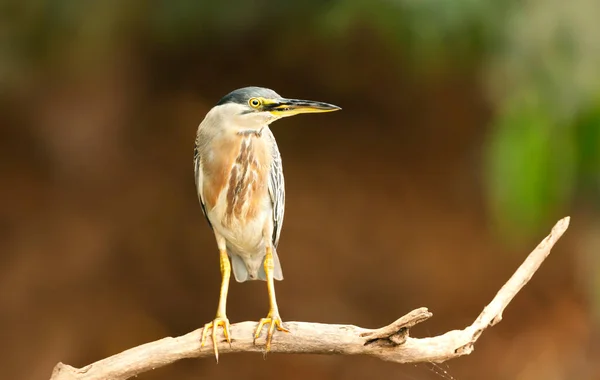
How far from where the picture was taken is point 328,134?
3219mm

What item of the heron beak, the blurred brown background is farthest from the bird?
the blurred brown background

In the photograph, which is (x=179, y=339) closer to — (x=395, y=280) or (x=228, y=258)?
(x=228, y=258)

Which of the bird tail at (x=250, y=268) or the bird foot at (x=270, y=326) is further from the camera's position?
the bird tail at (x=250, y=268)

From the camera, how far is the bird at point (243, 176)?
1.65 meters

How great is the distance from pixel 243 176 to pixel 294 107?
0.25 metres

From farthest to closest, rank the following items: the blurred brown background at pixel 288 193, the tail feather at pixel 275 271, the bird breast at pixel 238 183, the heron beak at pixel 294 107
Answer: the blurred brown background at pixel 288 193 < the tail feather at pixel 275 271 < the bird breast at pixel 238 183 < the heron beak at pixel 294 107

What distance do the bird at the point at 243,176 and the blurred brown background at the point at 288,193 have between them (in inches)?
48.3

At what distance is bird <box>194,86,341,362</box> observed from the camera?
1648 millimetres

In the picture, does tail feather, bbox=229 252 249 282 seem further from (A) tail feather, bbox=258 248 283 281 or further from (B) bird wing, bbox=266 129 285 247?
(B) bird wing, bbox=266 129 285 247

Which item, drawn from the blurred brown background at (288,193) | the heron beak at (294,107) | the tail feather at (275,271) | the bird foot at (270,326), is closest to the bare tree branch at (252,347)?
the bird foot at (270,326)

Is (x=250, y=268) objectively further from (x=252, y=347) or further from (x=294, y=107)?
(x=294, y=107)

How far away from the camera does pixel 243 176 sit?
1771 mm

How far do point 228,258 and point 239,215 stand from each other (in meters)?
0.22

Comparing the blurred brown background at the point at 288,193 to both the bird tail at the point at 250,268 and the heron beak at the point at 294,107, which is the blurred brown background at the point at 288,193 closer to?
the bird tail at the point at 250,268
